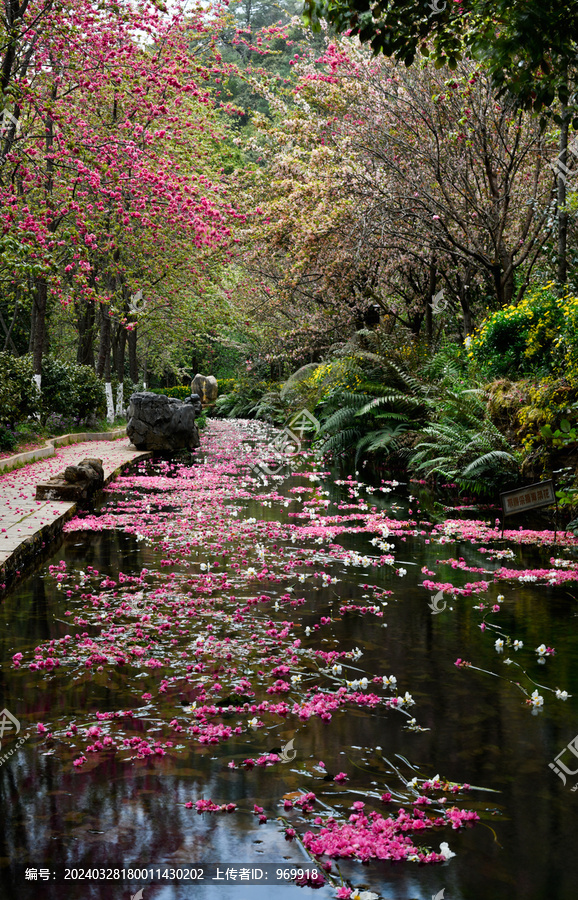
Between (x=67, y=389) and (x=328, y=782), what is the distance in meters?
17.3

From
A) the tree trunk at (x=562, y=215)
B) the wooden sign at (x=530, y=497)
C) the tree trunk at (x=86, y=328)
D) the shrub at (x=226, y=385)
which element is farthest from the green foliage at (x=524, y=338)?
the shrub at (x=226, y=385)

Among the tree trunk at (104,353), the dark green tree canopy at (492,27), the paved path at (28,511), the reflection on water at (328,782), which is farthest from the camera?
the tree trunk at (104,353)

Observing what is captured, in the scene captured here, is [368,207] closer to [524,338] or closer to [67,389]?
[524,338]

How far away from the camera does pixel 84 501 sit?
10.4 m

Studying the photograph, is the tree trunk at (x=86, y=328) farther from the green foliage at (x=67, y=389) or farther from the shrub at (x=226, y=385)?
the shrub at (x=226, y=385)

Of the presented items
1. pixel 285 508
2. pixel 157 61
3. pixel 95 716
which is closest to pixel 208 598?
pixel 95 716

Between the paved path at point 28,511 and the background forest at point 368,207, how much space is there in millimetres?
1802

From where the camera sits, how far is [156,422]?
18.2 metres

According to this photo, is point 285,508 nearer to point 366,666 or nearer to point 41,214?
point 366,666

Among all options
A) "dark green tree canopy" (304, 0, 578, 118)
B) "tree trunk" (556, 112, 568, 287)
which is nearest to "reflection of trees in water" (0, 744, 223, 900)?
"dark green tree canopy" (304, 0, 578, 118)

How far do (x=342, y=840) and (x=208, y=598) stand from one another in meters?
3.46

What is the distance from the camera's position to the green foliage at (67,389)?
18.8m

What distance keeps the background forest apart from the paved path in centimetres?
180

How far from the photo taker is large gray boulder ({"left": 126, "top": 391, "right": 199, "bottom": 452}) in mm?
17953
